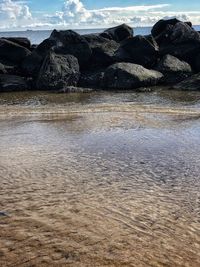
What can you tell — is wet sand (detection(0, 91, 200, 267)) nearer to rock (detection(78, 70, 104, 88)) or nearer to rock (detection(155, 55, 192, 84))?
rock (detection(78, 70, 104, 88))

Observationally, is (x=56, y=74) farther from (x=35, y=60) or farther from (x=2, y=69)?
(x=2, y=69)

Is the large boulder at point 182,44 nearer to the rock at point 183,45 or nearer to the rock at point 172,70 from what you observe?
the rock at point 183,45

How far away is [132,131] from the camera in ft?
53.6

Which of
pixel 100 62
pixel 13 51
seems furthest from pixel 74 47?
pixel 13 51

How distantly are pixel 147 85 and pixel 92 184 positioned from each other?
2279cm

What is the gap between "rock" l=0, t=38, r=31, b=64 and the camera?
36300 millimetres

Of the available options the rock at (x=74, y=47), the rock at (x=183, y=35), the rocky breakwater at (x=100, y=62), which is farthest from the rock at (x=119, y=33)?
the rock at (x=74, y=47)

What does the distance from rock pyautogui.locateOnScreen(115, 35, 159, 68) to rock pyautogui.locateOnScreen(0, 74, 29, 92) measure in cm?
848

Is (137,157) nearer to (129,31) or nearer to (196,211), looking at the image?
(196,211)

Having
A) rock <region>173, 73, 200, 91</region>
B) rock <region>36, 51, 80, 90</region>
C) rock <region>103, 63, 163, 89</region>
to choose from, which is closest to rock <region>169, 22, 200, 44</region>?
rock <region>173, 73, 200, 91</region>

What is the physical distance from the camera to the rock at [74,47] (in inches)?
Answer: 1372

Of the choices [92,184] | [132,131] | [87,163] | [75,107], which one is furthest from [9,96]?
[92,184]

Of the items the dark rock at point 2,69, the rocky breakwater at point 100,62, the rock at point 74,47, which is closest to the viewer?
the rocky breakwater at point 100,62

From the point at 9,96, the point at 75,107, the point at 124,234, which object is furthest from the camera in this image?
the point at 9,96
